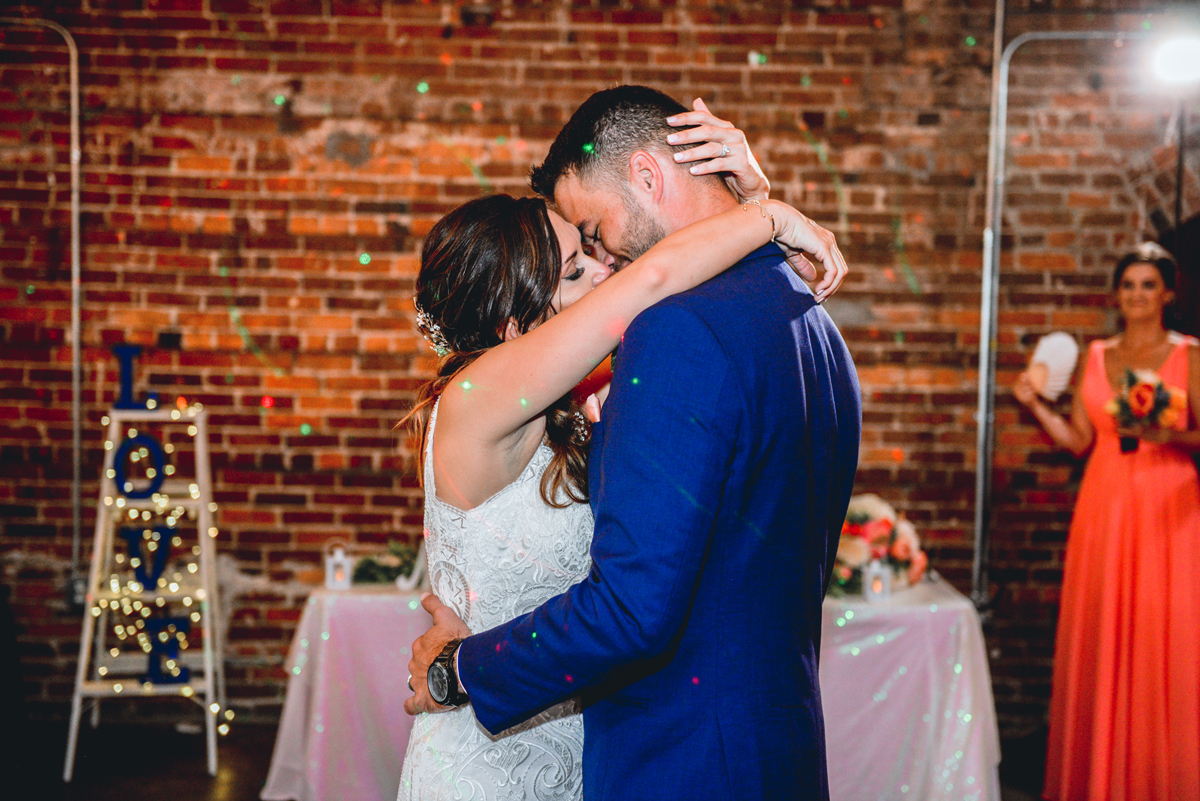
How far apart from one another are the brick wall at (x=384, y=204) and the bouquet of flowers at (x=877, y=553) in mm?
829

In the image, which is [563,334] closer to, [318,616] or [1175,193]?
[318,616]

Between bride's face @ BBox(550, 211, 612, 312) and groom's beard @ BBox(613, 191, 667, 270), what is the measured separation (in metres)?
0.18

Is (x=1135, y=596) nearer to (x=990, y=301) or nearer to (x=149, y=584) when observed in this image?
(x=990, y=301)

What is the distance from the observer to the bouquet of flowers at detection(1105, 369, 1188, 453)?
2.86 metres

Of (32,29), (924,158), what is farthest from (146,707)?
(924,158)

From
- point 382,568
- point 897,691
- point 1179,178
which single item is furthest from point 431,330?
point 1179,178

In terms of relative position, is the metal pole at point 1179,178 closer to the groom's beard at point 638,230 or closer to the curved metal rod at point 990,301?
the curved metal rod at point 990,301

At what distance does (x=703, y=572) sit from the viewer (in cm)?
100

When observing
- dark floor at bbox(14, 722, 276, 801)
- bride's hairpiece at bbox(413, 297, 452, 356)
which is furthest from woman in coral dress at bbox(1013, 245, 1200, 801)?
dark floor at bbox(14, 722, 276, 801)

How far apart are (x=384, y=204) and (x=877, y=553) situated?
8.12ft

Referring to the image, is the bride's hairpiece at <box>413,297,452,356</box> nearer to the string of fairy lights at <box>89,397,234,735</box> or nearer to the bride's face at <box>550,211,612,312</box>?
the bride's face at <box>550,211,612,312</box>

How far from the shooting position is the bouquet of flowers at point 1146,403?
286cm

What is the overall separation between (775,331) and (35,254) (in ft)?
12.3

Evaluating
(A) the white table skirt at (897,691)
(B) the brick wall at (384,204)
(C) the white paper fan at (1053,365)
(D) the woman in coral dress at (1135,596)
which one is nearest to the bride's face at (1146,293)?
(D) the woman in coral dress at (1135,596)
